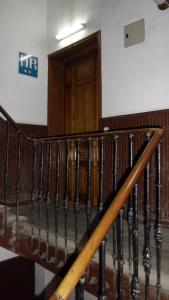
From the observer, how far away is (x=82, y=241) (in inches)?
83.4

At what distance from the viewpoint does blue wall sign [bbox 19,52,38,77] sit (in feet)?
13.0

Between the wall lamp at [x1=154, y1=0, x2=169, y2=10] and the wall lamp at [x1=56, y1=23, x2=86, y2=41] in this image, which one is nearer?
the wall lamp at [x1=154, y1=0, x2=169, y2=10]

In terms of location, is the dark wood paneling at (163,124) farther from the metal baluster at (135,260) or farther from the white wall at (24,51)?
the white wall at (24,51)

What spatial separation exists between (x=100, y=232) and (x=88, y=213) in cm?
75

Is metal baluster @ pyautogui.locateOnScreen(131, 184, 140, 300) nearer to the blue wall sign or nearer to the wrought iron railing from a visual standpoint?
the wrought iron railing

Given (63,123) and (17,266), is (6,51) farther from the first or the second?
(17,266)

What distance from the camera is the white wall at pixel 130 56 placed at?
277 cm

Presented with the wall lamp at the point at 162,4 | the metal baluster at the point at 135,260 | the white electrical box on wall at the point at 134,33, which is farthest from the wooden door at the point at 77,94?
the metal baluster at the point at 135,260

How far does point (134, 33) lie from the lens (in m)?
3.00

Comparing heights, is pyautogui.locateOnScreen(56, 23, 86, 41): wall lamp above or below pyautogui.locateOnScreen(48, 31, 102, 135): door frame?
above

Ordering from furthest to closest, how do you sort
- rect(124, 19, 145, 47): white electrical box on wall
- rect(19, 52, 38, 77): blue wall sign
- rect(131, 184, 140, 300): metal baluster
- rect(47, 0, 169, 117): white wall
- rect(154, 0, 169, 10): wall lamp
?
1. rect(19, 52, 38, 77): blue wall sign
2. rect(124, 19, 145, 47): white electrical box on wall
3. rect(47, 0, 169, 117): white wall
4. rect(154, 0, 169, 10): wall lamp
5. rect(131, 184, 140, 300): metal baluster

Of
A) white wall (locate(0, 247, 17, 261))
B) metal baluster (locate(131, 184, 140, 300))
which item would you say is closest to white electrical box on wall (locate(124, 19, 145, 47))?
metal baluster (locate(131, 184, 140, 300))

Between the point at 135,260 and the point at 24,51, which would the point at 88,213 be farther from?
the point at 24,51

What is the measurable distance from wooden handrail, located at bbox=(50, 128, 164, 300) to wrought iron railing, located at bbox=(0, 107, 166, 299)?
12mm
